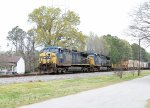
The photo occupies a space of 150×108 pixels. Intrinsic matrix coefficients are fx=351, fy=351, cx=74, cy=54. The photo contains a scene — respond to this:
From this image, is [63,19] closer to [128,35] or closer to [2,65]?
[2,65]

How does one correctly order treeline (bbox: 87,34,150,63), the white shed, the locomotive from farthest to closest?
1. treeline (bbox: 87,34,150,63)
2. the white shed
3. the locomotive

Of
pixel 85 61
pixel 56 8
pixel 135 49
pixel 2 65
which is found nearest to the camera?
pixel 85 61

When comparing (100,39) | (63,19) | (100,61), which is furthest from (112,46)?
(100,61)

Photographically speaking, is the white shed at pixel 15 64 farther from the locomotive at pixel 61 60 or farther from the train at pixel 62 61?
the locomotive at pixel 61 60

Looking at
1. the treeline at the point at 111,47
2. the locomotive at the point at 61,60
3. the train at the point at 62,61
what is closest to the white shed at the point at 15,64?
the treeline at the point at 111,47

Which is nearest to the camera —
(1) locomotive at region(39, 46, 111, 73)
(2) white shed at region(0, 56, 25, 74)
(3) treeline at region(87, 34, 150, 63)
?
(1) locomotive at region(39, 46, 111, 73)

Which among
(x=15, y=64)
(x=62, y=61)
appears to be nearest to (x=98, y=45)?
(x=15, y=64)

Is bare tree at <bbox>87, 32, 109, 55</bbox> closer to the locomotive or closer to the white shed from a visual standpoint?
the white shed

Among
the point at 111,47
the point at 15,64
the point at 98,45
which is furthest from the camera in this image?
the point at 111,47

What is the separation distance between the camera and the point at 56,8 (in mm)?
68938

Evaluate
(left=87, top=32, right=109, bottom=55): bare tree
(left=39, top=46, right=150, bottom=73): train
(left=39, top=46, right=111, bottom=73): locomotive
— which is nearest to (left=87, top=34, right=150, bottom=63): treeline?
(left=87, top=32, right=109, bottom=55): bare tree

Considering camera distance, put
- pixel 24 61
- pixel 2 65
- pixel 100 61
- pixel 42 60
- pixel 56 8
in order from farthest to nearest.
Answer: pixel 24 61 → pixel 2 65 → pixel 56 8 → pixel 100 61 → pixel 42 60

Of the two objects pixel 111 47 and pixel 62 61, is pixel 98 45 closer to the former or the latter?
pixel 111 47

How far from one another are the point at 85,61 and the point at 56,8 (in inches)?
772
